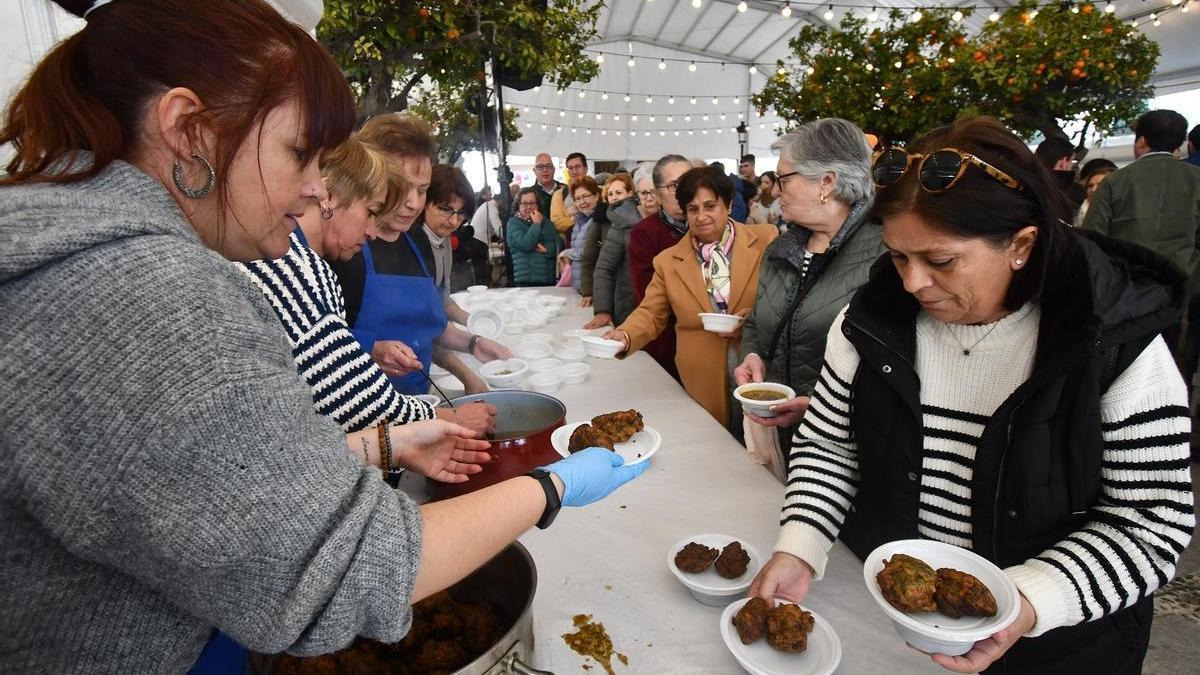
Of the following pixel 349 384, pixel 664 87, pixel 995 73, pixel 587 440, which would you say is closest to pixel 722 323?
pixel 587 440

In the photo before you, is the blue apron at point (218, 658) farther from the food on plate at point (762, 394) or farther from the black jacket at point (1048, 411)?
the food on plate at point (762, 394)

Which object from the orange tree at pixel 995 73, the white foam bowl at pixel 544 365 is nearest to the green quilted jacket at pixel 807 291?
the white foam bowl at pixel 544 365

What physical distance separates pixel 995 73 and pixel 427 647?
7066mm

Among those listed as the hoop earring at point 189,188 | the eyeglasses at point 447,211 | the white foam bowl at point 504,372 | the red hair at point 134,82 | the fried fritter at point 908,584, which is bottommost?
the white foam bowl at point 504,372

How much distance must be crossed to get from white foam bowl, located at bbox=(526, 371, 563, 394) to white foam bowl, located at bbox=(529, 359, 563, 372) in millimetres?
72

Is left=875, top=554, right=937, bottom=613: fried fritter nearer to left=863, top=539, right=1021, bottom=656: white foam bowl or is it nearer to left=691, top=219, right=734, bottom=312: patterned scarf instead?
left=863, top=539, right=1021, bottom=656: white foam bowl

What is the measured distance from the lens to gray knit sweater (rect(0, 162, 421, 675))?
1.97 feet

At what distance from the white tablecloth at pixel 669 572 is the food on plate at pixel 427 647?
181 mm

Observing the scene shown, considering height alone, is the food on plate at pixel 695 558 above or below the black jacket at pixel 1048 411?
below

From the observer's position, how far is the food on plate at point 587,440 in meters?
1.74

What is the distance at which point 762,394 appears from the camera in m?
2.02

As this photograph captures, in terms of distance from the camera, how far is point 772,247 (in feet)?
8.39

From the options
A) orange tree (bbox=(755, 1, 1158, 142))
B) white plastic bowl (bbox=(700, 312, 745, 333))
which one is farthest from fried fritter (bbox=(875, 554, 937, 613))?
orange tree (bbox=(755, 1, 1158, 142))

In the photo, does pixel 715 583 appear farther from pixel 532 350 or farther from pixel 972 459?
pixel 532 350
